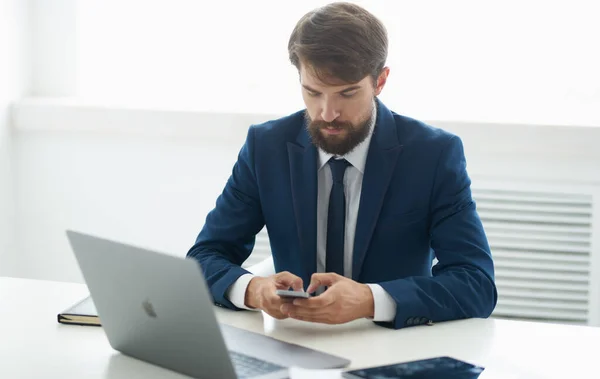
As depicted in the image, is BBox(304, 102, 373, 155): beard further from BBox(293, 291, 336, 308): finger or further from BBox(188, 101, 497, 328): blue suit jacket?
BBox(293, 291, 336, 308): finger

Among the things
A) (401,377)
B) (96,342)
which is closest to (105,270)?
(96,342)

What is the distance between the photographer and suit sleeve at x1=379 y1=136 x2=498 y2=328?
6.30ft

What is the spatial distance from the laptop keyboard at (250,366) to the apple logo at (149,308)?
16 cm

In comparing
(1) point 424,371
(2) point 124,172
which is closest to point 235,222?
(1) point 424,371

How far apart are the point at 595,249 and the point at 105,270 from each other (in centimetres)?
Result: 250

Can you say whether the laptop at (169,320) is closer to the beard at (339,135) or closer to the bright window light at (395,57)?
the beard at (339,135)

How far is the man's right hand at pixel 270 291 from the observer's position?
6.14ft

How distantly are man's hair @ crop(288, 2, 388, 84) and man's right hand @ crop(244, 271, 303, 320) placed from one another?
1.73 ft

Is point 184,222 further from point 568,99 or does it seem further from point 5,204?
point 568,99

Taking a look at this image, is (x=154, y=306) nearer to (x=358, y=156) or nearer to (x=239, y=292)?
(x=239, y=292)

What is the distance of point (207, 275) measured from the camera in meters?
2.13

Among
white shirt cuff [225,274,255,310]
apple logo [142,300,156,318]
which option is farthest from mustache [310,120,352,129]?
apple logo [142,300,156,318]

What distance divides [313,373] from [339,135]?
80cm

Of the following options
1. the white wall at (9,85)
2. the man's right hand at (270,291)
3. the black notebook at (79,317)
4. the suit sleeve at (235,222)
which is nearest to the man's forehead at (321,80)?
the suit sleeve at (235,222)
